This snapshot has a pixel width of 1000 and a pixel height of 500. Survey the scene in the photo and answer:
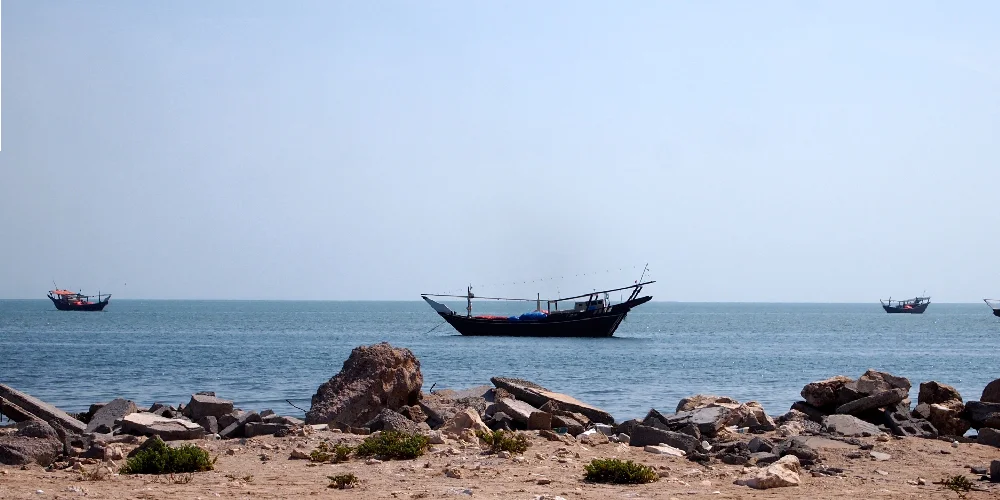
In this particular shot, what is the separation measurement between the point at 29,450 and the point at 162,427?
8.46ft

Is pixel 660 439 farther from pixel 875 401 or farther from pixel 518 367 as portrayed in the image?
pixel 518 367

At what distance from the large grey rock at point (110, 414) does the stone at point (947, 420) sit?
38.6 feet

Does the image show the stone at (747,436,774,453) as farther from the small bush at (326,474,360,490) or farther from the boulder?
the small bush at (326,474,360,490)

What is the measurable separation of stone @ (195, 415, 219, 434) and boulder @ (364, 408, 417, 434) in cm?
209

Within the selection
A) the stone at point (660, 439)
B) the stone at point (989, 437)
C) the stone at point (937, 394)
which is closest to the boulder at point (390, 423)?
the stone at point (660, 439)

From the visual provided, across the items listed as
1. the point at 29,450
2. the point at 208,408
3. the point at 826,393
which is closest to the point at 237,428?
the point at 208,408

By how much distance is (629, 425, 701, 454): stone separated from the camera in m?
11.8

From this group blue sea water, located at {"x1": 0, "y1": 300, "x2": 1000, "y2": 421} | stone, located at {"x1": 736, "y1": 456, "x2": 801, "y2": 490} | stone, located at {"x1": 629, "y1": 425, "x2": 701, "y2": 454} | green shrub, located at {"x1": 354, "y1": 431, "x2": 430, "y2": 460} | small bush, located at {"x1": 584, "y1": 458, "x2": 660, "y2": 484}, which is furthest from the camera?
blue sea water, located at {"x1": 0, "y1": 300, "x2": 1000, "y2": 421}

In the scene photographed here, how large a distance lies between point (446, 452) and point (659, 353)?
4194 cm

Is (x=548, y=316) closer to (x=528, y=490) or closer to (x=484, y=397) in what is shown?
(x=484, y=397)

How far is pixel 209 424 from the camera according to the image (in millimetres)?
13742

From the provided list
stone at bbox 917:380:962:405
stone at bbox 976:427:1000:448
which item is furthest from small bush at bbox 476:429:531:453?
stone at bbox 917:380:962:405

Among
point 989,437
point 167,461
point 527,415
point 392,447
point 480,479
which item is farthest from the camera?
point 527,415

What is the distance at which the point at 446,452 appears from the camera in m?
11.0
